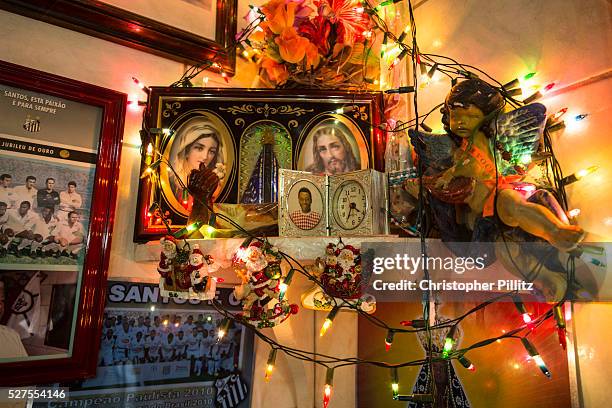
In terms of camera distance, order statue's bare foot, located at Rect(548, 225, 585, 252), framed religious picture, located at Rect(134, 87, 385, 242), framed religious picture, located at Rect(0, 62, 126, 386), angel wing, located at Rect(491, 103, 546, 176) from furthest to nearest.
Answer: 1. framed religious picture, located at Rect(134, 87, 385, 242)
2. framed religious picture, located at Rect(0, 62, 126, 386)
3. angel wing, located at Rect(491, 103, 546, 176)
4. statue's bare foot, located at Rect(548, 225, 585, 252)

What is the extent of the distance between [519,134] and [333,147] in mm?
427

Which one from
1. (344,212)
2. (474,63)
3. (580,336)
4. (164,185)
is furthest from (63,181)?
(580,336)

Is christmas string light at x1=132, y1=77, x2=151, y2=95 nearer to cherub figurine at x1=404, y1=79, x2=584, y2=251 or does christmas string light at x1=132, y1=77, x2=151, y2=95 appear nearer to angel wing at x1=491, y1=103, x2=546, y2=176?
cherub figurine at x1=404, y1=79, x2=584, y2=251

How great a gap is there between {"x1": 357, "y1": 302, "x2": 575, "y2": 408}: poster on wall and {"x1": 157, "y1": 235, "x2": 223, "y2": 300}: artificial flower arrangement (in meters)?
0.47

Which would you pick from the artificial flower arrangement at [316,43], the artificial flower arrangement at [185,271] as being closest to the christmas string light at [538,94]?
the artificial flower arrangement at [316,43]

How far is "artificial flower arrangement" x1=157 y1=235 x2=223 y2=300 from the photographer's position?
0.77 metres

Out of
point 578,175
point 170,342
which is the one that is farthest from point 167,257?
point 578,175

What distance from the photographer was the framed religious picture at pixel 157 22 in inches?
39.6

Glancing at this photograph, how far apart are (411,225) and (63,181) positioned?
792 mm

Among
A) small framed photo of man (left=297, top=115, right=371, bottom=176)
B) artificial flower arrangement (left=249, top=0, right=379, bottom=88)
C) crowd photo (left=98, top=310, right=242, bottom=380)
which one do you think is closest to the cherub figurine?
small framed photo of man (left=297, top=115, right=371, bottom=176)

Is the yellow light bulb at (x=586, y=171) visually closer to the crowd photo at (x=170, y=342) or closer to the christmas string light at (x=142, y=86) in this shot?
the crowd photo at (x=170, y=342)

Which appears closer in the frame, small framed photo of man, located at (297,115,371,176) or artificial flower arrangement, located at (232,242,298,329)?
artificial flower arrangement, located at (232,242,298,329)

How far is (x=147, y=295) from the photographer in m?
1.02

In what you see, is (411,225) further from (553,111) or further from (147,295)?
(147,295)
